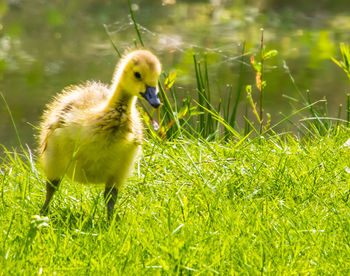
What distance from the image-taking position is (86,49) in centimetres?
869

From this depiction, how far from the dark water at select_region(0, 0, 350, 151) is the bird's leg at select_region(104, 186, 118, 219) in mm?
2006

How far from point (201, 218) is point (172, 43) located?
5.69 metres

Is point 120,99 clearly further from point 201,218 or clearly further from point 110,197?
point 201,218

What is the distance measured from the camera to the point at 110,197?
3.04 metres

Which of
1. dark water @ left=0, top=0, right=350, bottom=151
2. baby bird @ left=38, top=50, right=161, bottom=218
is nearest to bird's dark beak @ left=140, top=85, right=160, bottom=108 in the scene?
baby bird @ left=38, top=50, right=161, bottom=218

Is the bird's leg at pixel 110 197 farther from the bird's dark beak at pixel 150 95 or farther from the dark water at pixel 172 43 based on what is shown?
the dark water at pixel 172 43

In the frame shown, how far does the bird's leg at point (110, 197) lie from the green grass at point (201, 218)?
0.04m

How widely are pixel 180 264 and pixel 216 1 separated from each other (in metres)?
10.1

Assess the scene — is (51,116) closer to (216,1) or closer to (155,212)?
(155,212)

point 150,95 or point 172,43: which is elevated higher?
point 150,95

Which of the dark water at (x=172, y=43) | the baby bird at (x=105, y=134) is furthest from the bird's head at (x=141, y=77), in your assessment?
the dark water at (x=172, y=43)

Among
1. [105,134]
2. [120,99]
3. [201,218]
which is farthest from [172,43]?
[201,218]

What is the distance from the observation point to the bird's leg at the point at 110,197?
9.86ft

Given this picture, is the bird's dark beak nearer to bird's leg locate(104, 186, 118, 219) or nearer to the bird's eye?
the bird's eye
